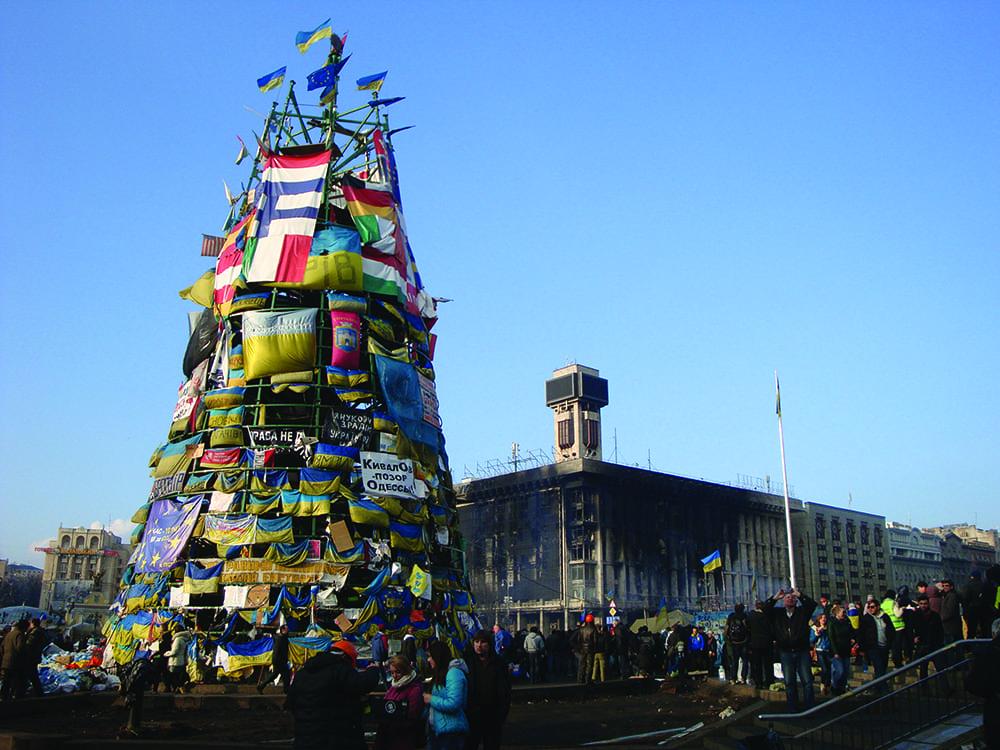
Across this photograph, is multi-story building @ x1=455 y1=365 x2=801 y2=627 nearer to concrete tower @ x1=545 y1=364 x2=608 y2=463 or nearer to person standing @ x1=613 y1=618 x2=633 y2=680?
Result: concrete tower @ x1=545 y1=364 x2=608 y2=463

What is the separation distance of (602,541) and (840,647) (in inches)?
2305

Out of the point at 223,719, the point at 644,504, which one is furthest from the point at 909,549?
the point at 223,719

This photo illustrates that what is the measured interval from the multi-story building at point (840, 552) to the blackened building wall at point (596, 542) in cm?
1131

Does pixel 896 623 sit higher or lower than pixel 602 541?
lower

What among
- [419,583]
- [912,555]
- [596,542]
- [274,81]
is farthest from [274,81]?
[912,555]

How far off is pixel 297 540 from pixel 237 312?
8.70 m

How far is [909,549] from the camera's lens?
117 meters

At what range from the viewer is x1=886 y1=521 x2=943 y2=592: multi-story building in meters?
114

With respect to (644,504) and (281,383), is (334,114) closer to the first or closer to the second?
(281,383)

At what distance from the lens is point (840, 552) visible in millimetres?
101812

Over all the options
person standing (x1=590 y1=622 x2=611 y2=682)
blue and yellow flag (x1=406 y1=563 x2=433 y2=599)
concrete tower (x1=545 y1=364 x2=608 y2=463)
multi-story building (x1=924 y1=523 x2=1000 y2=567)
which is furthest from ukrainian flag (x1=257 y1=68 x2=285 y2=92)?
multi-story building (x1=924 y1=523 x2=1000 y2=567)

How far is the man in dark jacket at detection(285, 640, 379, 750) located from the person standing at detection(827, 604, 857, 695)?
1148 centimetres

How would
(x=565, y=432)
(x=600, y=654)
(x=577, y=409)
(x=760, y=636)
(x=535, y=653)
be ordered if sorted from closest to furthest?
1. (x=760, y=636)
2. (x=600, y=654)
3. (x=535, y=653)
4. (x=577, y=409)
5. (x=565, y=432)

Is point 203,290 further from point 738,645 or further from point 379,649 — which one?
point 738,645
